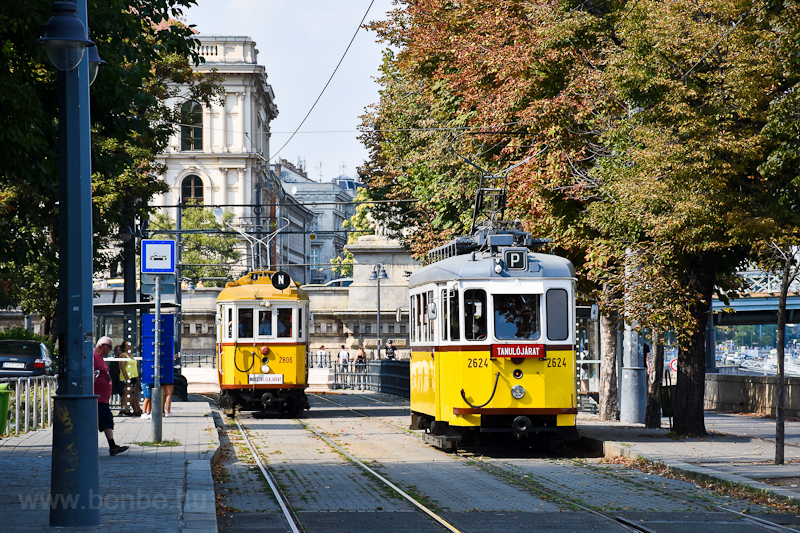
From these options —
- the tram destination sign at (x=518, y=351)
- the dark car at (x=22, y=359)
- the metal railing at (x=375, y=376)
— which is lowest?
the metal railing at (x=375, y=376)

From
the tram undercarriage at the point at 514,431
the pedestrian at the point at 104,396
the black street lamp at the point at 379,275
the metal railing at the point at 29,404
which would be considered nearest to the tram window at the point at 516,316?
the tram undercarriage at the point at 514,431

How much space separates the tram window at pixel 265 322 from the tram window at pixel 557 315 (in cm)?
991

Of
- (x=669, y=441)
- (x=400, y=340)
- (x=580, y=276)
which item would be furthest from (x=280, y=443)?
(x=400, y=340)

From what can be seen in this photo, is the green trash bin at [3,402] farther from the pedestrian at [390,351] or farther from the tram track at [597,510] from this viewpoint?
the pedestrian at [390,351]

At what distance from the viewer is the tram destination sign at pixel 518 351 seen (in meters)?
16.4

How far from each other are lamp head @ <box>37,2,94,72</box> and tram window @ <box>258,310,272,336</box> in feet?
54.1

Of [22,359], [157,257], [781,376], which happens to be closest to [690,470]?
[781,376]

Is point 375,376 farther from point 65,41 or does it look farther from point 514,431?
point 65,41

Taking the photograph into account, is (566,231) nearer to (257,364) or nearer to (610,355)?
(610,355)

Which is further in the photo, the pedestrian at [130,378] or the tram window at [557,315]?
the pedestrian at [130,378]

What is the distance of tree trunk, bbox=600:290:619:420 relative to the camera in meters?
22.5

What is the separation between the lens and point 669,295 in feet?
56.9

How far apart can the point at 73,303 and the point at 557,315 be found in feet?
31.2

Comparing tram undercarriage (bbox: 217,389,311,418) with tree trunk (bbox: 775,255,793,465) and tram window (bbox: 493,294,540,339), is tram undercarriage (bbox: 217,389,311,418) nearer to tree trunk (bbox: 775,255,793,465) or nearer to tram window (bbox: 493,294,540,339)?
tram window (bbox: 493,294,540,339)
